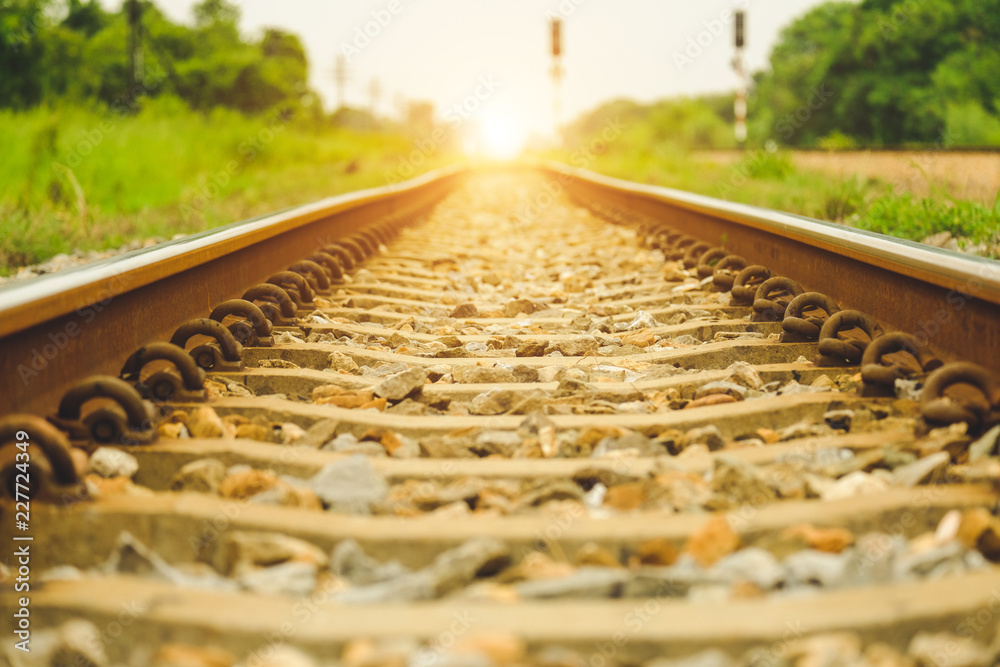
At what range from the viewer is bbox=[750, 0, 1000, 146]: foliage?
3962 cm

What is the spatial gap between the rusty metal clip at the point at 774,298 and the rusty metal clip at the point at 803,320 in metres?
0.22

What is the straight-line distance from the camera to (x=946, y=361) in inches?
89.5

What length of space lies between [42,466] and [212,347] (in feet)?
3.28

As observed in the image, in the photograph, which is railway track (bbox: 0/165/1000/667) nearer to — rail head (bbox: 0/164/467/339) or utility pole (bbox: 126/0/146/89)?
rail head (bbox: 0/164/467/339)

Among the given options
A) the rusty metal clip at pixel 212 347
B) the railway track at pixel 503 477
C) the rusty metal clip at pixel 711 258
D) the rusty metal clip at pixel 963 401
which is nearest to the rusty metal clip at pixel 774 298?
the railway track at pixel 503 477

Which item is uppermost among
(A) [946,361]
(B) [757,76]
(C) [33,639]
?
(B) [757,76]

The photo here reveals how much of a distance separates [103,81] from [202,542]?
3544cm

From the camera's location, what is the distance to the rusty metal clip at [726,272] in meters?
3.93

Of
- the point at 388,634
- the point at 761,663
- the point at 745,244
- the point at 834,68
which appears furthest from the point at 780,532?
the point at 834,68

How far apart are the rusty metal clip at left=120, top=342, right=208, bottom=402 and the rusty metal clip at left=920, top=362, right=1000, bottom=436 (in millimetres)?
1773

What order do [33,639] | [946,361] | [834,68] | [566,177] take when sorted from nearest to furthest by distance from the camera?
1. [33,639]
2. [946,361]
3. [566,177]
4. [834,68]

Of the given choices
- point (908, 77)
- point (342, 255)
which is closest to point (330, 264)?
point (342, 255)

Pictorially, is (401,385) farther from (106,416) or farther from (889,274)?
(889,274)

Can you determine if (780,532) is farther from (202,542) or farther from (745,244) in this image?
(745,244)
